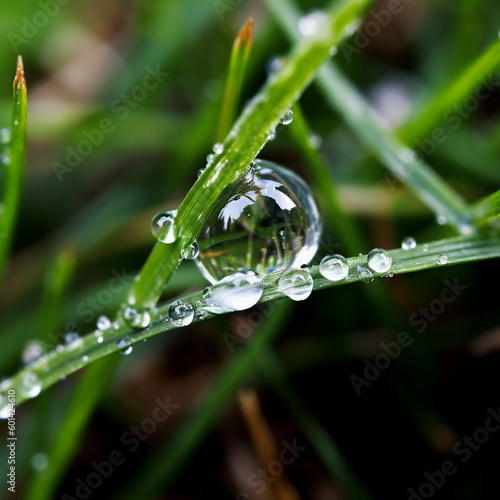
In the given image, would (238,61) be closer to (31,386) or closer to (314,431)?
(31,386)

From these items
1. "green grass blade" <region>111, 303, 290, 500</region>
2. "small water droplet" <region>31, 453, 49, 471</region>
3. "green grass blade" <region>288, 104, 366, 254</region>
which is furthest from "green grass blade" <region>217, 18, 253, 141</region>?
"small water droplet" <region>31, 453, 49, 471</region>

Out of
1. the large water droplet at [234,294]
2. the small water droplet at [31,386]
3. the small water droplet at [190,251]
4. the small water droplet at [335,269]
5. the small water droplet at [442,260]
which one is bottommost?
the small water droplet at [442,260]

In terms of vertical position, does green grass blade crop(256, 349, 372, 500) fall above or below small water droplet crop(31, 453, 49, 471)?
below

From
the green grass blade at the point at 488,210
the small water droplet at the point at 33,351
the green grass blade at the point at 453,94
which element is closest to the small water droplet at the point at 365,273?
the green grass blade at the point at 488,210

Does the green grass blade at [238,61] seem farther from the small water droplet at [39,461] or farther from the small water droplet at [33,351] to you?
the small water droplet at [39,461]

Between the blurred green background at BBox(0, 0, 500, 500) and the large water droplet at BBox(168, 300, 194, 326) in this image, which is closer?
the large water droplet at BBox(168, 300, 194, 326)

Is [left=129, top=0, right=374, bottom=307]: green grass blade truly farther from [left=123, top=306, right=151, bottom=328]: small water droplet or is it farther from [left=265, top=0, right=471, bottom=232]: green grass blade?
[left=265, top=0, right=471, bottom=232]: green grass blade

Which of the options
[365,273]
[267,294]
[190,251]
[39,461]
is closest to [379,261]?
[365,273]
